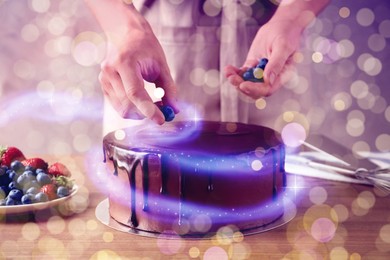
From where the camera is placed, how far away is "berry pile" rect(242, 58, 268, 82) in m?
1.51

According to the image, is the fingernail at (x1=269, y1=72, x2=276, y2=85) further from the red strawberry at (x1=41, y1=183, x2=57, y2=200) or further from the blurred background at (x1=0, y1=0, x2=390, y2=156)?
the blurred background at (x1=0, y1=0, x2=390, y2=156)

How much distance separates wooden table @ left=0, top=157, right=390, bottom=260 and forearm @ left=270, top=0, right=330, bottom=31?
2.43 ft

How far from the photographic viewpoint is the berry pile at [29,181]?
109 cm

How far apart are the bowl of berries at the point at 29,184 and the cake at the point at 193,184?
0.12m

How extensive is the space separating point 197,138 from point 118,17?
1.92 feet

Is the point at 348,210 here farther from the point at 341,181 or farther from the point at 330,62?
the point at 330,62

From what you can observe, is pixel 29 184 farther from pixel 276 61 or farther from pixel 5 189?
pixel 276 61

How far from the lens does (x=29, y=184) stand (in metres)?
1.12

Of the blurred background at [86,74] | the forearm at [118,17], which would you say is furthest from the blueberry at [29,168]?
the blurred background at [86,74]

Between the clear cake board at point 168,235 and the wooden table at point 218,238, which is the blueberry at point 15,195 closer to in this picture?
the wooden table at point 218,238

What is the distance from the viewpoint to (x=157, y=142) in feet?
3.58

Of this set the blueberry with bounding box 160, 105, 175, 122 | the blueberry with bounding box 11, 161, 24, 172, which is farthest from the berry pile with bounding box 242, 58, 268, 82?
the blueberry with bounding box 11, 161, 24, 172

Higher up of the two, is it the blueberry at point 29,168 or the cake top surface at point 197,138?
the cake top surface at point 197,138

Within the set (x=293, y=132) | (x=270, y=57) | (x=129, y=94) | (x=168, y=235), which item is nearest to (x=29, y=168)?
(x=129, y=94)
